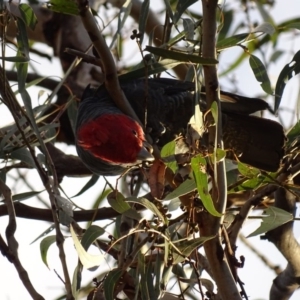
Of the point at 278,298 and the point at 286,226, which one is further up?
the point at 286,226

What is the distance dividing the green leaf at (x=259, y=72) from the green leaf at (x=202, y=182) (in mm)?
484

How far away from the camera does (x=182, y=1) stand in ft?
6.51

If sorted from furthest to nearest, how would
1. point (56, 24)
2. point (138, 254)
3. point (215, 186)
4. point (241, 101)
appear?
point (56, 24)
point (241, 101)
point (138, 254)
point (215, 186)

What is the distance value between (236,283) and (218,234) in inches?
4.9

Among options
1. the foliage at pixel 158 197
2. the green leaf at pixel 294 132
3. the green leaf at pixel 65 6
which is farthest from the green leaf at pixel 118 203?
the green leaf at pixel 294 132

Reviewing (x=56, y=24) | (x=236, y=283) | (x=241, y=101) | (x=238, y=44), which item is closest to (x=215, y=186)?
(x=236, y=283)

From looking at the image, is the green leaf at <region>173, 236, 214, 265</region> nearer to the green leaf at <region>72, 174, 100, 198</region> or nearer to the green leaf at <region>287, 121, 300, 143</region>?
the green leaf at <region>287, 121, 300, 143</region>

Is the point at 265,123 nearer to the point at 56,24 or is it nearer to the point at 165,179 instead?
the point at 165,179

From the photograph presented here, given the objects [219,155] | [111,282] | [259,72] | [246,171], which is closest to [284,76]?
[259,72]

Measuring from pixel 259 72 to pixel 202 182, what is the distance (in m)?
0.55

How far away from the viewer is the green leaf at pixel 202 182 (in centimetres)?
165

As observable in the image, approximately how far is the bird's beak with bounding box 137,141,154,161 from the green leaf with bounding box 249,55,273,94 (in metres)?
0.37

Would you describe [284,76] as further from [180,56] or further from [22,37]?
[22,37]

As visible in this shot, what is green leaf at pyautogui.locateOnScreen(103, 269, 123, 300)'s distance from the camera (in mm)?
1787
